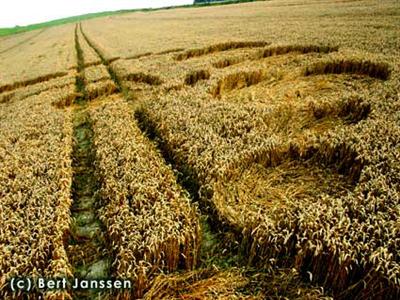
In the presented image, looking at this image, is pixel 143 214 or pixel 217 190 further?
pixel 217 190

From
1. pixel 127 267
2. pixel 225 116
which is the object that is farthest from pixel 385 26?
pixel 127 267

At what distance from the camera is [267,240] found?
521 centimetres

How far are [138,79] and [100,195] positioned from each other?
36.9 ft

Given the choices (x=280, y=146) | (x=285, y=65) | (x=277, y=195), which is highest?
(x=285, y=65)

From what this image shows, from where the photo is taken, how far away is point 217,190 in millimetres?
6805

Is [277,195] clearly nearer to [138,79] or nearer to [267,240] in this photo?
[267,240]

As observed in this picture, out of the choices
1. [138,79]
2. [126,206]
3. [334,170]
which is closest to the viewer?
[126,206]

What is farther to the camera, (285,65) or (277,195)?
(285,65)

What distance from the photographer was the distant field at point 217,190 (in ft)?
16.0

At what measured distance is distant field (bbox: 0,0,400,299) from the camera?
16.0 ft

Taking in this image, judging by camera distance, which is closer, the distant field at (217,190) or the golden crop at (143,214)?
the distant field at (217,190)

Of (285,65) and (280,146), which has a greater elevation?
(285,65)

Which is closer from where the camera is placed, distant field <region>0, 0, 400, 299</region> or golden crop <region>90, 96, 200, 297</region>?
distant field <region>0, 0, 400, 299</region>

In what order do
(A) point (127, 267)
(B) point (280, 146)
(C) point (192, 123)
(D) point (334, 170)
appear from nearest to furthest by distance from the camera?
(A) point (127, 267) → (D) point (334, 170) → (B) point (280, 146) → (C) point (192, 123)
